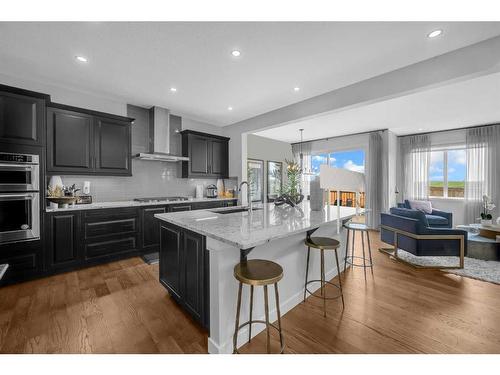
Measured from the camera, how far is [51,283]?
260cm

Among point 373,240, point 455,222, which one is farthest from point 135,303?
point 455,222

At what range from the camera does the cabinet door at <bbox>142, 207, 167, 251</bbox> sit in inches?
138

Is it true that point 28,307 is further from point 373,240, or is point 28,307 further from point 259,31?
point 373,240

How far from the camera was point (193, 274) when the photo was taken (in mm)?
1771

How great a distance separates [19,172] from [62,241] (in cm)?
96

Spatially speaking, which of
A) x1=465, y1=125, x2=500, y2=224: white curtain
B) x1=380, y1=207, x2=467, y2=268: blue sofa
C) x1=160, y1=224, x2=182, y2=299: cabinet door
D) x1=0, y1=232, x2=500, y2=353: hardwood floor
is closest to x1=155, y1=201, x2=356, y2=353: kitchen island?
x1=160, y1=224, x2=182, y2=299: cabinet door

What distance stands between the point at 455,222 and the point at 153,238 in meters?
7.07

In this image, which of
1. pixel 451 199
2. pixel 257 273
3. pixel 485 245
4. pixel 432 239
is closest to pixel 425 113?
pixel 485 245

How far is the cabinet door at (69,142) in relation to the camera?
290 cm

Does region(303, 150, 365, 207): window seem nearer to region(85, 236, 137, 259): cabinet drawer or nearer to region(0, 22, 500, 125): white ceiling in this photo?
region(0, 22, 500, 125): white ceiling

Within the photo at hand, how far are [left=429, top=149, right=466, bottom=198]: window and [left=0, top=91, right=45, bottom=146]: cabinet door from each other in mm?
7976

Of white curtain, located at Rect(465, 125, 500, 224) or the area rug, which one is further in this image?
white curtain, located at Rect(465, 125, 500, 224)

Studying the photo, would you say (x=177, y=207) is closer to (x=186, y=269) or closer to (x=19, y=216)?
(x=19, y=216)

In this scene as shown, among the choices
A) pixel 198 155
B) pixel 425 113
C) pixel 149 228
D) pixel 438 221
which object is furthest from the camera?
pixel 198 155
